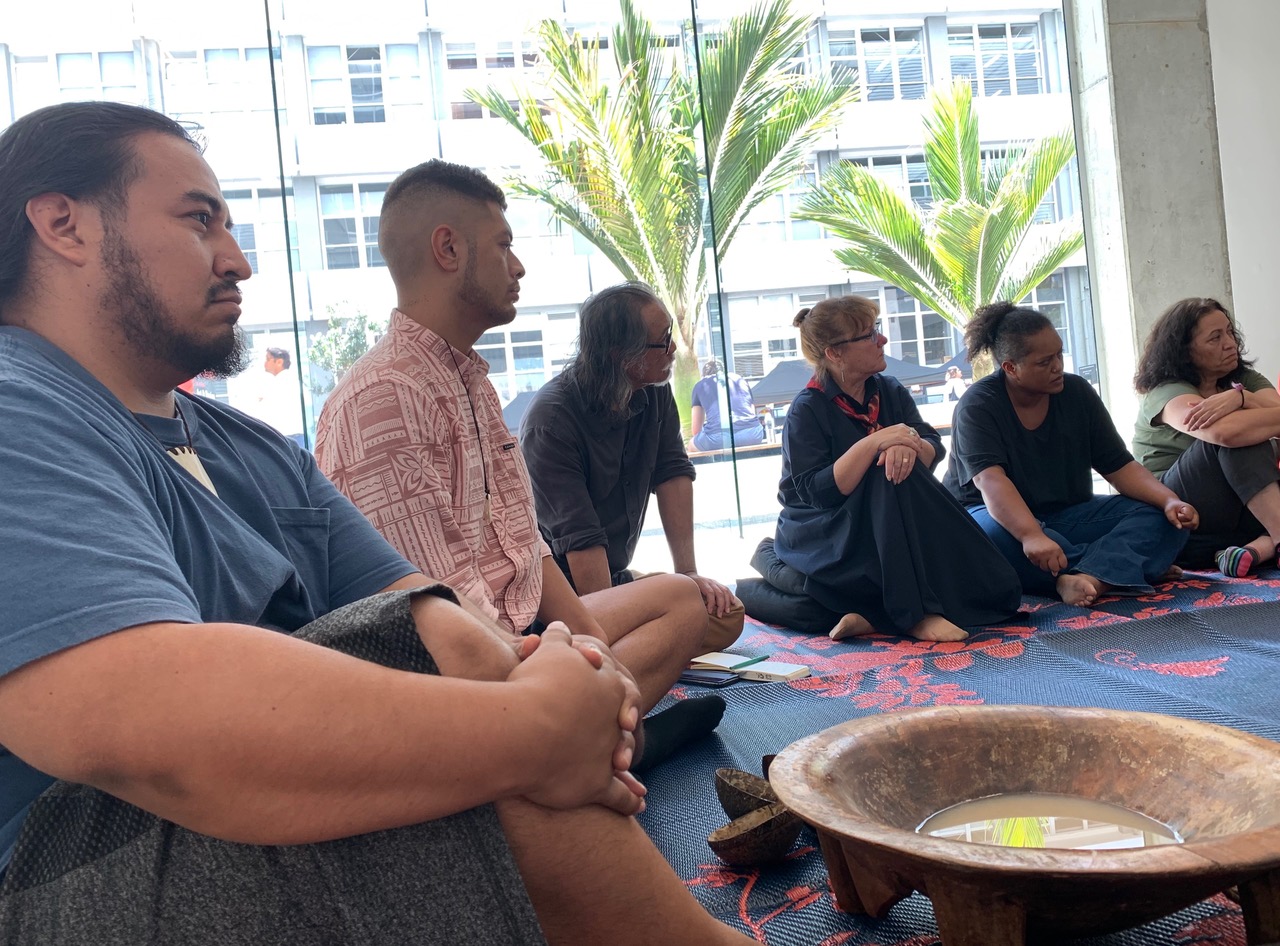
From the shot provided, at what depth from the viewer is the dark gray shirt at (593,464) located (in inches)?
112

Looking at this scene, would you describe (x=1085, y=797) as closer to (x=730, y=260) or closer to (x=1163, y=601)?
(x=1163, y=601)

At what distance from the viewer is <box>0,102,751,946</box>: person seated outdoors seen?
29.0 inches

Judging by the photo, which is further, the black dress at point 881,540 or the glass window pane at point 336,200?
the glass window pane at point 336,200

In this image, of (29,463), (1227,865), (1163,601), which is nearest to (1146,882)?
(1227,865)

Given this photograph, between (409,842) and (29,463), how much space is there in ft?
1.34

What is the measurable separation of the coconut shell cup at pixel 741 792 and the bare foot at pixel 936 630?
5.21 feet

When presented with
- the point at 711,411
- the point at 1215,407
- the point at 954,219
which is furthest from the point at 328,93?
the point at 954,219

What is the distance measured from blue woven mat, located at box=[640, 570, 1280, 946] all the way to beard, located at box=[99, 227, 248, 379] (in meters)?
1.04

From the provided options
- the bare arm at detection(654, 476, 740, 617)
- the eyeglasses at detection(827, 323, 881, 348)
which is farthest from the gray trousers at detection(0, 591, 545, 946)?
the eyeglasses at detection(827, 323, 881, 348)

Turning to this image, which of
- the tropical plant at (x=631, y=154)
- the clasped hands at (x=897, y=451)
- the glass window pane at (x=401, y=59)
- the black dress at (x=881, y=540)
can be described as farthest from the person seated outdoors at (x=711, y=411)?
the glass window pane at (x=401, y=59)

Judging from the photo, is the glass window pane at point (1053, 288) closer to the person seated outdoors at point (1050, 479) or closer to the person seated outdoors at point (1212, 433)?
the person seated outdoors at point (1212, 433)

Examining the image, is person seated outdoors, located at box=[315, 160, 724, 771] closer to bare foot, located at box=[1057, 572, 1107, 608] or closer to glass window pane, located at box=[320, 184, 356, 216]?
bare foot, located at box=[1057, 572, 1107, 608]

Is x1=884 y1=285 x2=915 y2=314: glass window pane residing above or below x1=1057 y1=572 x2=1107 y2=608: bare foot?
above

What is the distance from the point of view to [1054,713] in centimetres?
139
